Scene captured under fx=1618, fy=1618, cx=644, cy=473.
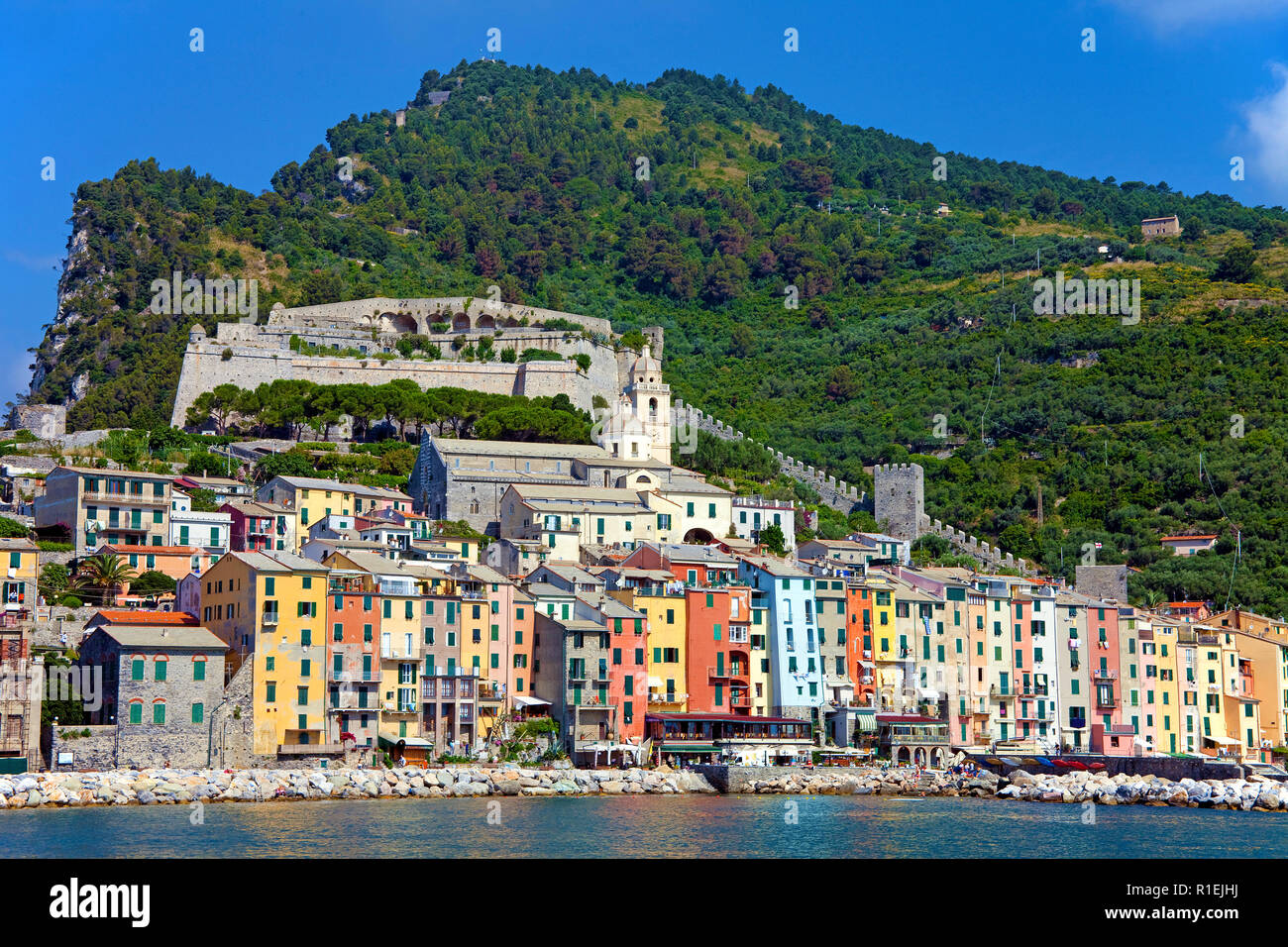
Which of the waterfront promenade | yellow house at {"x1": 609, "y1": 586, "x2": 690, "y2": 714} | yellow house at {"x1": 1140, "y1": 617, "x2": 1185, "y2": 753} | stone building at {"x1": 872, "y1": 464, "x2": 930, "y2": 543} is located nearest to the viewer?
the waterfront promenade

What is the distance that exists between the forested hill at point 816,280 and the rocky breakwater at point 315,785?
36885 mm

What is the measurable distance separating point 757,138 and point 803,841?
6202 inches

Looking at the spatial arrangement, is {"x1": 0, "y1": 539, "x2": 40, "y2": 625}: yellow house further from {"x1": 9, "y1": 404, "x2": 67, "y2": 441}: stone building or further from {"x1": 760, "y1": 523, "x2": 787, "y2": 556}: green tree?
{"x1": 9, "y1": 404, "x2": 67, "y2": 441}: stone building

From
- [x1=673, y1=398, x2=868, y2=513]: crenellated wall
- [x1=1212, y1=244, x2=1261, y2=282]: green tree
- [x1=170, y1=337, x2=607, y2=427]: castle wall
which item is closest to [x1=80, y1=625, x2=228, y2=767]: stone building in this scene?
[x1=170, y1=337, x2=607, y2=427]: castle wall

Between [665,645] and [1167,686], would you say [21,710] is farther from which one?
[1167,686]

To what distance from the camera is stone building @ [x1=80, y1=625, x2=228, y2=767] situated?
42875mm

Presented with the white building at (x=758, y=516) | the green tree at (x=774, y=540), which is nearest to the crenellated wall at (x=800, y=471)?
the white building at (x=758, y=516)

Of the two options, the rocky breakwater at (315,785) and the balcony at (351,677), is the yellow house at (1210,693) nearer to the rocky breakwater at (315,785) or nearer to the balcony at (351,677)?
the rocky breakwater at (315,785)

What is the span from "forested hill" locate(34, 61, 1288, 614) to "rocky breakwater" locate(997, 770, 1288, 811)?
23825 mm

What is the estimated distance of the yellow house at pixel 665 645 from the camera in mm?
54250

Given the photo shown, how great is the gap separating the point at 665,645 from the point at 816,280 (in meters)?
86.2

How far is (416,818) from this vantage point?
37062 mm

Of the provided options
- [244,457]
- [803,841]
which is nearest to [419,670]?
[803,841]
